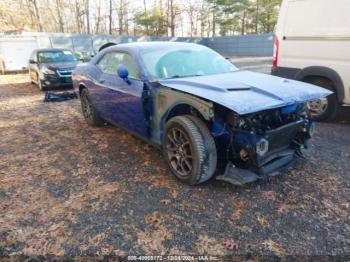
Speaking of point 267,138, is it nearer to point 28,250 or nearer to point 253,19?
point 28,250

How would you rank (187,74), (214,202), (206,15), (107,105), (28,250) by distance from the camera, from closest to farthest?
1. (28,250)
2. (214,202)
3. (187,74)
4. (107,105)
5. (206,15)

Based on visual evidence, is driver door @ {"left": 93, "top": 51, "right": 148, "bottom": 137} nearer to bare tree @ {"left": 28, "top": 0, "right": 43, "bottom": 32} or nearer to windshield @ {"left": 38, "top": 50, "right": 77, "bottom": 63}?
windshield @ {"left": 38, "top": 50, "right": 77, "bottom": 63}

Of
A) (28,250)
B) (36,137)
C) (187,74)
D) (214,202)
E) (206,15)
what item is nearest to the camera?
(28,250)

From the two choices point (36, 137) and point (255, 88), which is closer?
point (255, 88)

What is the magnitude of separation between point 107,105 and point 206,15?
35402mm

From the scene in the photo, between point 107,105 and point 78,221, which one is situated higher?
point 107,105

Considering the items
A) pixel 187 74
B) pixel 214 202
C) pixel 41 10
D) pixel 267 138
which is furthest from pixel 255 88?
pixel 41 10

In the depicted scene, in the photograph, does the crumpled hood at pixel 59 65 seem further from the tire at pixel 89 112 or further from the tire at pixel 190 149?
the tire at pixel 190 149

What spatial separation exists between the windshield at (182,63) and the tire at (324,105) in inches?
82.7

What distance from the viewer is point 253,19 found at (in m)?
34.2

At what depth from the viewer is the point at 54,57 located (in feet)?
35.1

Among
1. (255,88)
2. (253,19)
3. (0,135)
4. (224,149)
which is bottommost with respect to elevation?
(0,135)

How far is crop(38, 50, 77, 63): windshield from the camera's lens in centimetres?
1054

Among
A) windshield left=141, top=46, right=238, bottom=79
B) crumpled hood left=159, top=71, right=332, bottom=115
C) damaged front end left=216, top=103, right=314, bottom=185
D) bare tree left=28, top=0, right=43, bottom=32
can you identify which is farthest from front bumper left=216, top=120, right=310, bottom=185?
bare tree left=28, top=0, right=43, bottom=32
